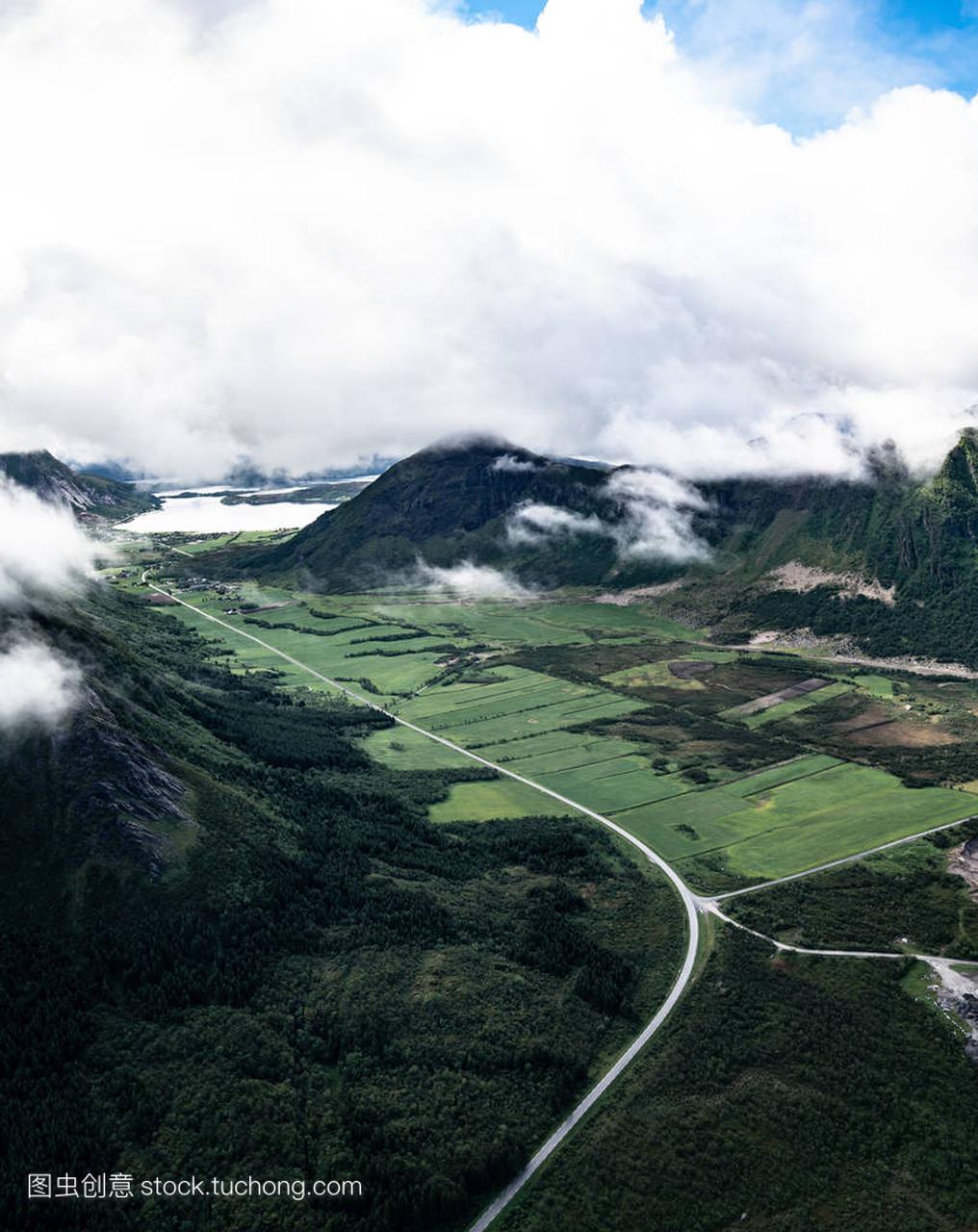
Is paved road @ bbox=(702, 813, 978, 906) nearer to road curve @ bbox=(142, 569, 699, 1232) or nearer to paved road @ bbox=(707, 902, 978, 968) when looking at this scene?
road curve @ bbox=(142, 569, 699, 1232)

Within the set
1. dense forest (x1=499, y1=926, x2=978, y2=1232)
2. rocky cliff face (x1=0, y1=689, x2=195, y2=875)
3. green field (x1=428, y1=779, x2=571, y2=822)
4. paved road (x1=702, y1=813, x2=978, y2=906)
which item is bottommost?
dense forest (x1=499, y1=926, x2=978, y2=1232)

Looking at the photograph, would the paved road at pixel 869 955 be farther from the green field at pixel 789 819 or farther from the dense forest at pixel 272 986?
the green field at pixel 789 819

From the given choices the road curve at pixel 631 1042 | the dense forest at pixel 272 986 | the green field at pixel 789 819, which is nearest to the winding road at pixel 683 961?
the road curve at pixel 631 1042

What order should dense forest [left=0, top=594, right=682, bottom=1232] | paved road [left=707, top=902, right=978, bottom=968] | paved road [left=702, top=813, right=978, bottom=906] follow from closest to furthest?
dense forest [left=0, top=594, right=682, bottom=1232]
paved road [left=707, top=902, right=978, bottom=968]
paved road [left=702, top=813, right=978, bottom=906]

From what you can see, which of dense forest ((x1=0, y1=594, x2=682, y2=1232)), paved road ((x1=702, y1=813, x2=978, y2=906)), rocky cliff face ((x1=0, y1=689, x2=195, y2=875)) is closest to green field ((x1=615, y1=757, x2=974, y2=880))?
paved road ((x1=702, y1=813, x2=978, y2=906))

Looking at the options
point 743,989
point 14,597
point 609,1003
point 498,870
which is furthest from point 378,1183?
point 14,597

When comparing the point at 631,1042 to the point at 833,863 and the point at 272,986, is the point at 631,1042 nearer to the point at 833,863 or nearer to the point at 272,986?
the point at 272,986

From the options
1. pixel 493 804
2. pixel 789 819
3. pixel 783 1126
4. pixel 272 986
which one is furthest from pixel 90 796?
pixel 789 819

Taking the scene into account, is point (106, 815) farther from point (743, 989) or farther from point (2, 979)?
point (743, 989)
